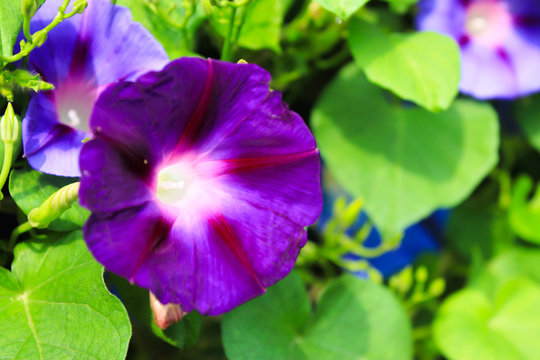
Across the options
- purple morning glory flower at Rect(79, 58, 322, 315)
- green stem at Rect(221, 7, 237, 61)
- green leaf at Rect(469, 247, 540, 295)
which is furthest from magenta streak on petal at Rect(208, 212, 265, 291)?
green leaf at Rect(469, 247, 540, 295)

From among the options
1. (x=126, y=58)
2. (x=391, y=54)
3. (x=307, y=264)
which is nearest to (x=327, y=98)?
(x=391, y=54)

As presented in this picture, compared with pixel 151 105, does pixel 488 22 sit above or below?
below

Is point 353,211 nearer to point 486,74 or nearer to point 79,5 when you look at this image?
point 486,74

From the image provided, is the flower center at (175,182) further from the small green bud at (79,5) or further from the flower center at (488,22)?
the flower center at (488,22)

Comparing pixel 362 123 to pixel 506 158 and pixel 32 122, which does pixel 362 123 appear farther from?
pixel 32 122

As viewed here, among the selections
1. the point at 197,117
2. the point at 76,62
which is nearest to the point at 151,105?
the point at 197,117

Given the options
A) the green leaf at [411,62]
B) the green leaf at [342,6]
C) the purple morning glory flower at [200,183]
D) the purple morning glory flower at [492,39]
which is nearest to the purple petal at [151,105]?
the purple morning glory flower at [200,183]

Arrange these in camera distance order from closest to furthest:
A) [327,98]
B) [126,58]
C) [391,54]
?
[126,58] → [391,54] → [327,98]
